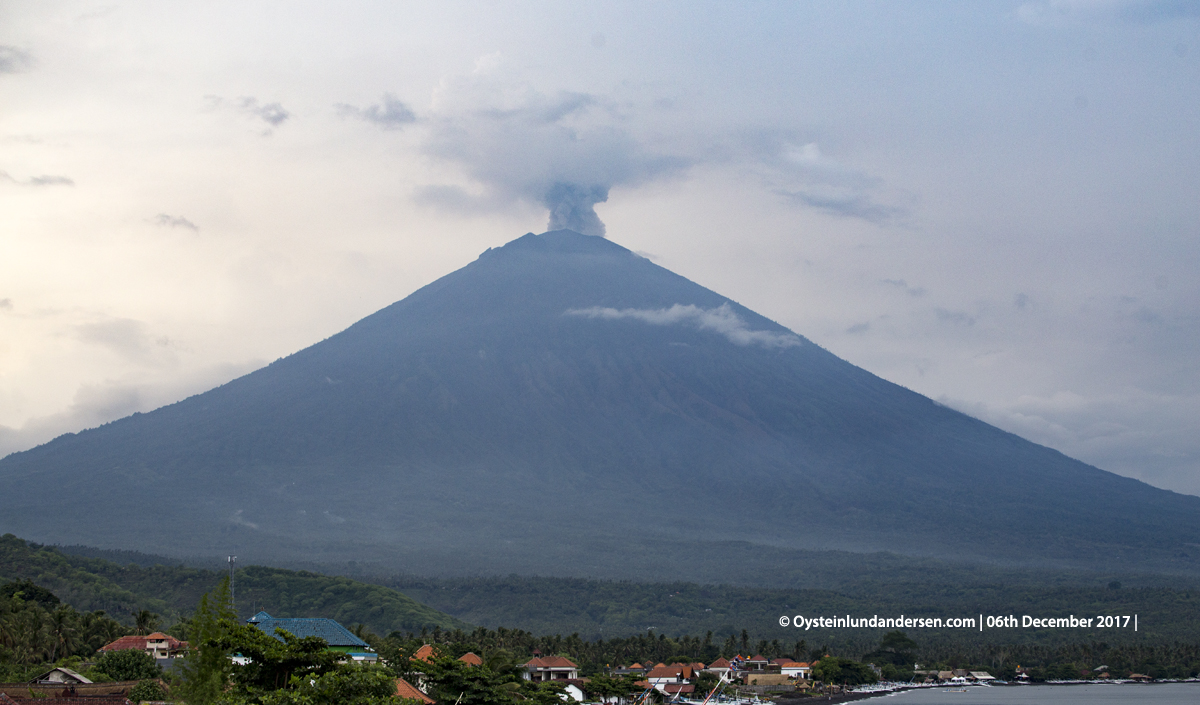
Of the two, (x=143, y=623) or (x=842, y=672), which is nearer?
(x=143, y=623)

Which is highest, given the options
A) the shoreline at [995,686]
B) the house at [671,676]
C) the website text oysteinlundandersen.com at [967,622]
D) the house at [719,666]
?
the website text oysteinlundandersen.com at [967,622]

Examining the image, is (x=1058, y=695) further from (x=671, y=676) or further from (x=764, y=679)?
(x=671, y=676)

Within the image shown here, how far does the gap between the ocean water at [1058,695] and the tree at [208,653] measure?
59806mm

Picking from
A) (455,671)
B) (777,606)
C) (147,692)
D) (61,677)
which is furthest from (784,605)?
(147,692)

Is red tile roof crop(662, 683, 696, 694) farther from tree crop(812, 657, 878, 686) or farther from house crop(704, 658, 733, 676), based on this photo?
tree crop(812, 657, 878, 686)

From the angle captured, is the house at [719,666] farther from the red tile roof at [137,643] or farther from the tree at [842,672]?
the red tile roof at [137,643]

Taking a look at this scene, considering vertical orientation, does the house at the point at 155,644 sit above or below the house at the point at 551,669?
above

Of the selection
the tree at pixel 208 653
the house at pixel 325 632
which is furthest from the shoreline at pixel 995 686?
the tree at pixel 208 653

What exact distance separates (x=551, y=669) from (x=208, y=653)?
41480 millimetres

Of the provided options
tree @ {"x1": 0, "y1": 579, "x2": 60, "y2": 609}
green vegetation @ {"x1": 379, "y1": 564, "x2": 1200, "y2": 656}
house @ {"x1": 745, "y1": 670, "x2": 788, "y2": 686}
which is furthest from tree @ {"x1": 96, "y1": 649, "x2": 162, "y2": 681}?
green vegetation @ {"x1": 379, "y1": 564, "x2": 1200, "y2": 656}

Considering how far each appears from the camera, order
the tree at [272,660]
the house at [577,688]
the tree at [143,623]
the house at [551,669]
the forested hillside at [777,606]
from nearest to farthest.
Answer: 1. the tree at [272,660]
2. the tree at [143,623]
3. the house at [577,688]
4. the house at [551,669]
5. the forested hillside at [777,606]

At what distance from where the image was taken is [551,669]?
6125 cm

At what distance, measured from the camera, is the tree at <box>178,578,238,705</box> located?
21422 mm

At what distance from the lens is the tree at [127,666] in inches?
1448
